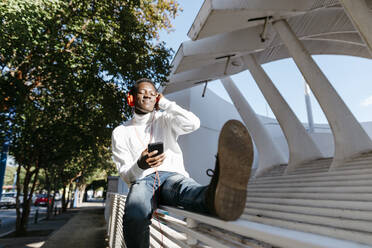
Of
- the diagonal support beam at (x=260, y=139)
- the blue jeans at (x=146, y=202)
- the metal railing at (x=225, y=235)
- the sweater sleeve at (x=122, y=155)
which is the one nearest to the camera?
the metal railing at (x=225, y=235)

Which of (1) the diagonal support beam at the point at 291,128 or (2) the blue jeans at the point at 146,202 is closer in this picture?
(2) the blue jeans at the point at 146,202

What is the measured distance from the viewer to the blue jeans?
1.62m

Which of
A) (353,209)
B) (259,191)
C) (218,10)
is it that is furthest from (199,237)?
(259,191)

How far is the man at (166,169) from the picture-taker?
3.93 feet

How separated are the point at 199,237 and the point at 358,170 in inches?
287

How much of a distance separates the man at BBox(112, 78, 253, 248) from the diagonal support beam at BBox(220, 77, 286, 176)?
13.0 meters

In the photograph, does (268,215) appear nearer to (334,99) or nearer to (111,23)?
(334,99)

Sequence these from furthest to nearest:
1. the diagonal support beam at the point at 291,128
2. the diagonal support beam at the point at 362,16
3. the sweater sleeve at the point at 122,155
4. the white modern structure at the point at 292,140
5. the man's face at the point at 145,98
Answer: the diagonal support beam at the point at 291,128, the diagonal support beam at the point at 362,16, the man's face at the point at 145,98, the sweater sleeve at the point at 122,155, the white modern structure at the point at 292,140

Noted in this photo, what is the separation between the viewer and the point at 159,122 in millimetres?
2270

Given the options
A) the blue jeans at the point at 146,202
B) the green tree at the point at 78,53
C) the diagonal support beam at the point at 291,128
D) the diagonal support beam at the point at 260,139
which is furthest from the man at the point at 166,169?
the diagonal support beam at the point at 260,139

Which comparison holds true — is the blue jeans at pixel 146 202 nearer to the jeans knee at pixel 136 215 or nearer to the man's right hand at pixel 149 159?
the jeans knee at pixel 136 215

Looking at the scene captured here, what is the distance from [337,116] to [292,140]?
329 cm

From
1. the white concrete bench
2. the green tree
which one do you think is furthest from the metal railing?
the green tree

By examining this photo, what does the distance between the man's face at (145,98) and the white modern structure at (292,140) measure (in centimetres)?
96
